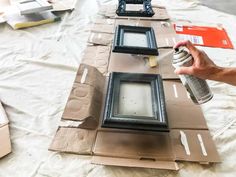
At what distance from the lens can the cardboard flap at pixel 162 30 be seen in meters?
1.27

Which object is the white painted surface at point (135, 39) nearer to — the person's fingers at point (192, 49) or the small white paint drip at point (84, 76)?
the small white paint drip at point (84, 76)

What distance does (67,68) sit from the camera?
1119 millimetres

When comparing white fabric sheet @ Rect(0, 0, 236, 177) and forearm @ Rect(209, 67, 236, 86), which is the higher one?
forearm @ Rect(209, 67, 236, 86)

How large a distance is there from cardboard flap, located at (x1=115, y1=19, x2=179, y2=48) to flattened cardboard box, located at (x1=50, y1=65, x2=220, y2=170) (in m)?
0.47

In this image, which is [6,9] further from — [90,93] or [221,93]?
[221,93]

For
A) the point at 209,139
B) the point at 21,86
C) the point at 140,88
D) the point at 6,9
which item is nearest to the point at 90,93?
the point at 140,88

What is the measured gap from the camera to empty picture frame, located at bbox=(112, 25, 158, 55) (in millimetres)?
1124

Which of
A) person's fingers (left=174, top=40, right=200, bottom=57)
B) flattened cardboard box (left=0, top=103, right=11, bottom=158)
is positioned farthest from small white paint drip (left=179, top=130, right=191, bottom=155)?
flattened cardboard box (left=0, top=103, right=11, bottom=158)

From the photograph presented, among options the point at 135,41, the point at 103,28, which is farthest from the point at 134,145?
the point at 103,28

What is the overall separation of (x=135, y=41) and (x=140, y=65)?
13cm

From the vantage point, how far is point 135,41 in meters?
1.19

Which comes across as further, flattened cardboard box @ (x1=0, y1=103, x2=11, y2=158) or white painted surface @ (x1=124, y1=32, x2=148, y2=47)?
white painted surface @ (x1=124, y1=32, x2=148, y2=47)

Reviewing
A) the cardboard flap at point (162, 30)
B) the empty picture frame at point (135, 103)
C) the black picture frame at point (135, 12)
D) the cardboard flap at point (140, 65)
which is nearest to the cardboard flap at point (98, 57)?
the cardboard flap at point (140, 65)

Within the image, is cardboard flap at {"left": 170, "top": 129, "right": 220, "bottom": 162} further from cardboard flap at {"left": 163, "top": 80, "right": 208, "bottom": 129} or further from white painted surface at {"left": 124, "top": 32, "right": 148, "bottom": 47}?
white painted surface at {"left": 124, "top": 32, "right": 148, "bottom": 47}
